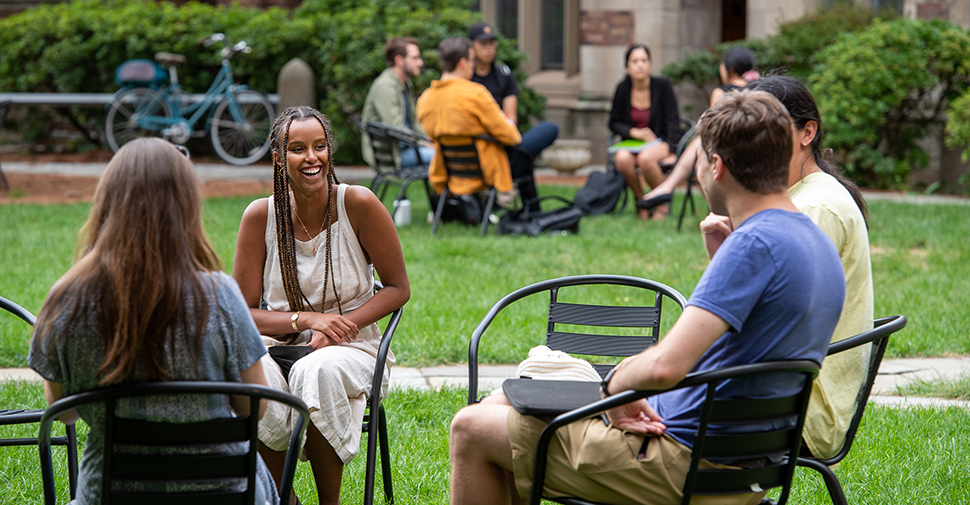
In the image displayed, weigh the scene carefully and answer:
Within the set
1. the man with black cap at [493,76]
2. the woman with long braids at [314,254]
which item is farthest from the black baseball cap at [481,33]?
the woman with long braids at [314,254]

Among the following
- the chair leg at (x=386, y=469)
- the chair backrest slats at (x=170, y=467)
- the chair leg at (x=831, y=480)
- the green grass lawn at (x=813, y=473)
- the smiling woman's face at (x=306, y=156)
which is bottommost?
the green grass lawn at (x=813, y=473)

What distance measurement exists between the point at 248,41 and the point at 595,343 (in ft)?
38.8

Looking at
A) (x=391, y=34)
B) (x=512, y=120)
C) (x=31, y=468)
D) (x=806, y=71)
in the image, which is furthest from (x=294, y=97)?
(x=31, y=468)

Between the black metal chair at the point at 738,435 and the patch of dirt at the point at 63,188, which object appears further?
the patch of dirt at the point at 63,188

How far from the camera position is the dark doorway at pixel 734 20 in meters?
15.9

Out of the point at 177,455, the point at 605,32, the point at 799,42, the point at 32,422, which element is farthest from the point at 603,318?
the point at 605,32

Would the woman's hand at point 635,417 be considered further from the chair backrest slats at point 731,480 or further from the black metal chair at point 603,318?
the black metal chair at point 603,318

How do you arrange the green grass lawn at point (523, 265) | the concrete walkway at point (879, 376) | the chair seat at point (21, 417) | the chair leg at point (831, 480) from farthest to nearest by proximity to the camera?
1. the green grass lawn at point (523, 265)
2. the concrete walkway at point (879, 376)
3. the chair seat at point (21, 417)
4. the chair leg at point (831, 480)

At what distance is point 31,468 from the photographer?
3340 mm

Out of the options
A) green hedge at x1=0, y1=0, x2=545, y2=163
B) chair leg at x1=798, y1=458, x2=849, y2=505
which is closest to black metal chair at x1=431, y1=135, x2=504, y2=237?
green hedge at x1=0, y1=0, x2=545, y2=163

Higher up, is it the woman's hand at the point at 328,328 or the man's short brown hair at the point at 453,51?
the man's short brown hair at the point at 453,51

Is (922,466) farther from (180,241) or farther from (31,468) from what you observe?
(31,468)

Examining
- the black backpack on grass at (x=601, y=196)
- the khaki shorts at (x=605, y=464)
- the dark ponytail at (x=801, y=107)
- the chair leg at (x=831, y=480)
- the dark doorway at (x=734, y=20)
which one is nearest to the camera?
the khaki shorts at (x=605, y=464)

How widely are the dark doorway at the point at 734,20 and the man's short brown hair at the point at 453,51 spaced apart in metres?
9.46
